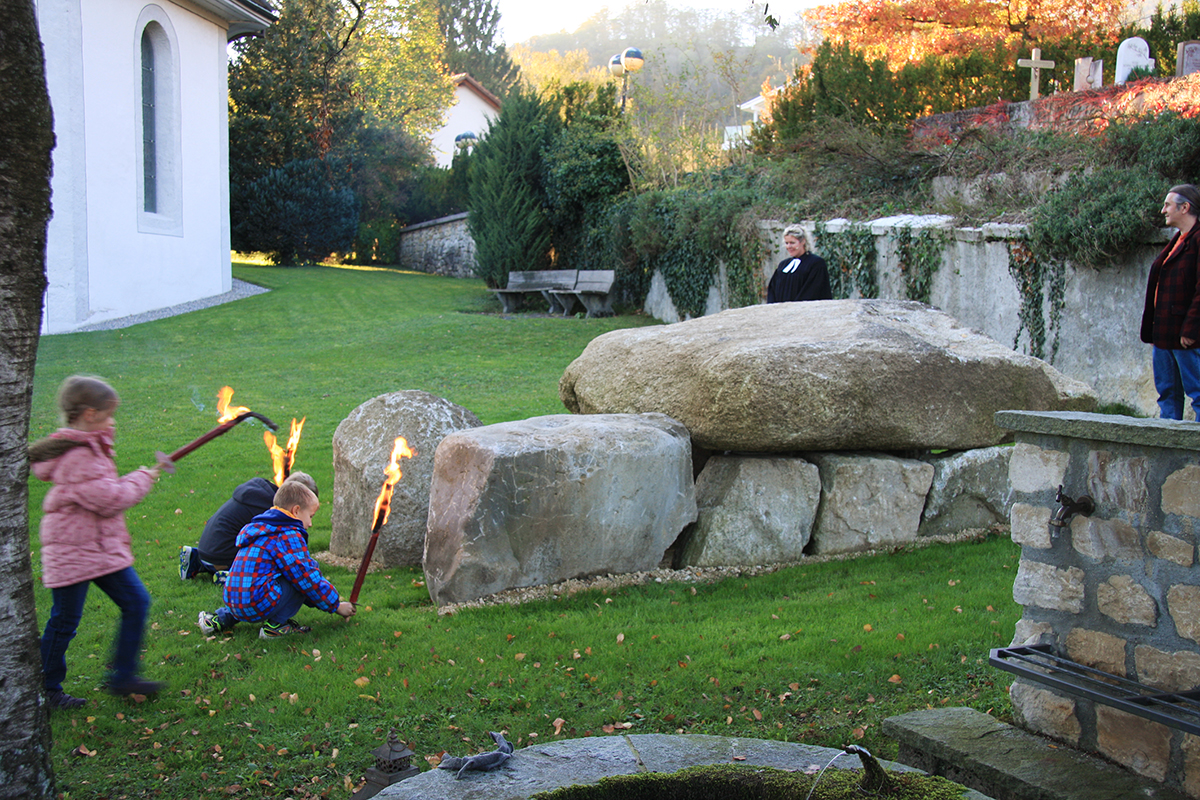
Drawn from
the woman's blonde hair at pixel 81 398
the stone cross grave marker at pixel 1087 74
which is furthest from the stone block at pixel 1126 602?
the stone cross grave marker at pixel 1087 74

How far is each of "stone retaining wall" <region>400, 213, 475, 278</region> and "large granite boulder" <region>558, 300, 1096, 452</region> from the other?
73.1 feet

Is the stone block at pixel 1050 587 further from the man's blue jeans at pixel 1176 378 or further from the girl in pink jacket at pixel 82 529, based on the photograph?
the girl in pink jacket at pixel 82 529

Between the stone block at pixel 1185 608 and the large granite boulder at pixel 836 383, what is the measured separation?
9.73 ft

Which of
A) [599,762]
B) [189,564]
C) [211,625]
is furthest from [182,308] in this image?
[599,762]

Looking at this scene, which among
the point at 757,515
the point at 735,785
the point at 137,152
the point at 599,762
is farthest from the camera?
the point at 137,152

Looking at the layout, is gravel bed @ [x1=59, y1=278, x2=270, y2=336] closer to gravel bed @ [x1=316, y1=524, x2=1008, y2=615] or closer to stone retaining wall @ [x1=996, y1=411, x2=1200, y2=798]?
gravel bed @ [x1=316, y1=524, x2=1008, y2=615]

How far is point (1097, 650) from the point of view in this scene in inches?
134

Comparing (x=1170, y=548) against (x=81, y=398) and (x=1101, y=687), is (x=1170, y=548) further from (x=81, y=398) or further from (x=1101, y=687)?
(x=81, y=398)

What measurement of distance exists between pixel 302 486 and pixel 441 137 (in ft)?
160

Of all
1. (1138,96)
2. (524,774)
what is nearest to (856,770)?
(524,774)

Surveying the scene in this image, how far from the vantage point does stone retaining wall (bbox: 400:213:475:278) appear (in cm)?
2928

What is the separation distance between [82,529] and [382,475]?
7.66 ft

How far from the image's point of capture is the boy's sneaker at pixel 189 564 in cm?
606

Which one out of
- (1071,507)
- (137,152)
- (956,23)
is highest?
(956,23)
